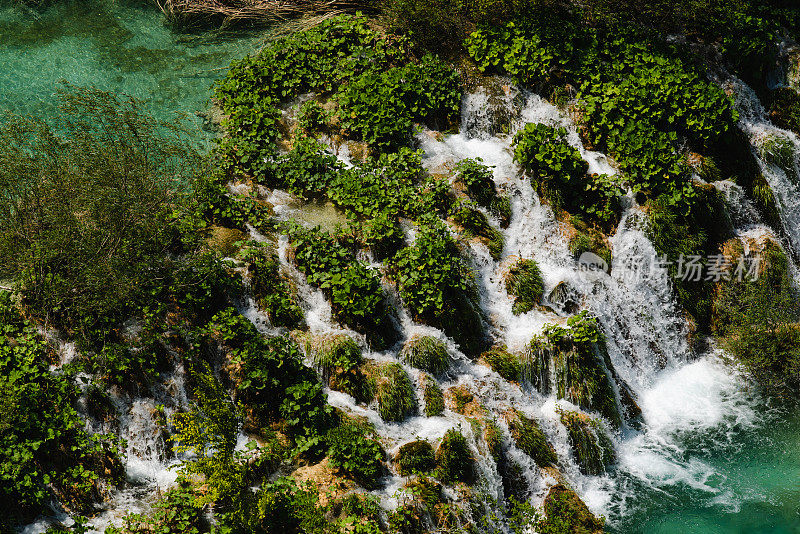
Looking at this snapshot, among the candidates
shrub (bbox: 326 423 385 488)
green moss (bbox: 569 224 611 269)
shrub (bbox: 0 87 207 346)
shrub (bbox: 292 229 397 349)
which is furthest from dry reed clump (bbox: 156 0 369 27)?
shrub (bbox: 326 423 385 488)

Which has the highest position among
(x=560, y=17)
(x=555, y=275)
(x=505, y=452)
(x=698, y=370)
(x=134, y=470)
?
(x=560, y=17)

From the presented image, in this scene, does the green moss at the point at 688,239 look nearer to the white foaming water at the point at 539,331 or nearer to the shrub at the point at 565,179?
the white foaming water at the point at 539,331

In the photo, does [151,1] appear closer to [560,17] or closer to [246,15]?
[246,15]

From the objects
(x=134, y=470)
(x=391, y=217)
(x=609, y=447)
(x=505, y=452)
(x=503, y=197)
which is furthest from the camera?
(x=503, y=197)

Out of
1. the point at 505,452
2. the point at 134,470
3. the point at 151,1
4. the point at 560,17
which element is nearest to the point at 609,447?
the point at 505,452

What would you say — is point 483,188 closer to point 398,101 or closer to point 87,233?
point 398,101

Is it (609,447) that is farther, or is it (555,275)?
(555,275)

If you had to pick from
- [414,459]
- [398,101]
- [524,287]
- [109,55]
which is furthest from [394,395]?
[109,55]
